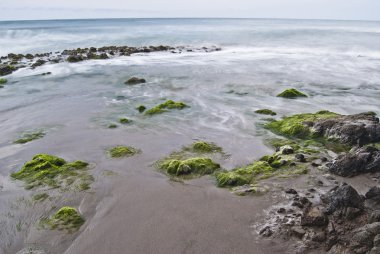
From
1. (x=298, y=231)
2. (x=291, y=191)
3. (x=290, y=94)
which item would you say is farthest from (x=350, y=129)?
(x=290, y=94)

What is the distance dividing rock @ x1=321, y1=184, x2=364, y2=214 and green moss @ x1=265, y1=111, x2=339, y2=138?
4.51 meters

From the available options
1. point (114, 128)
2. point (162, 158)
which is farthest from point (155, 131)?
point (162, 158)

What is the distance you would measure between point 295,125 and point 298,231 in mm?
5792

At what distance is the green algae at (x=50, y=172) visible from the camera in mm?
7810

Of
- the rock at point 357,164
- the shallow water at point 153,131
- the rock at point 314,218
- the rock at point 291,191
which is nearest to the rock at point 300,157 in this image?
the rock at point 357,164

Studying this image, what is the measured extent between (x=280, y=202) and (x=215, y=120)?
6.29 metres

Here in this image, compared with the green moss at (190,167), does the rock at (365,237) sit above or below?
above

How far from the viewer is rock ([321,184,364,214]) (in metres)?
5.67

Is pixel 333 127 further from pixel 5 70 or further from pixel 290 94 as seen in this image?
pixel 5 70

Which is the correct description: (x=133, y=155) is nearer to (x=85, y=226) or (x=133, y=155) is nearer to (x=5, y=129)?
(x=85, y=226)

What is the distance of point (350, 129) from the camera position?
9383 millimetres

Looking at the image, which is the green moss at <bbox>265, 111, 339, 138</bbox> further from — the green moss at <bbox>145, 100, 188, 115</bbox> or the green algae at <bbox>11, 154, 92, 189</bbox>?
the green algae at <bbox>11, 154, 92, 189</bbox>

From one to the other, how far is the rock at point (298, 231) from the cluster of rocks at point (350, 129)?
461 cm

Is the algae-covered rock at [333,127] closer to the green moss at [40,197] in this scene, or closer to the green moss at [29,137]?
the green moss at [40,197]
